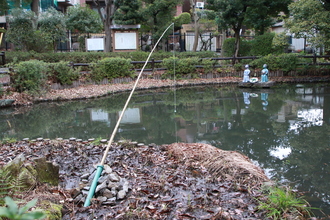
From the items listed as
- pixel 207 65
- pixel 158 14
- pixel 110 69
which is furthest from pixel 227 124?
pixel 158 14

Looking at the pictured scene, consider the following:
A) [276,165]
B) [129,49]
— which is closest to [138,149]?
[276,165]

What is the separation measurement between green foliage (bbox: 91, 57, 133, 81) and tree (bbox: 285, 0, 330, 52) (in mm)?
7381

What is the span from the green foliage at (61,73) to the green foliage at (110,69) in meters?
1.29

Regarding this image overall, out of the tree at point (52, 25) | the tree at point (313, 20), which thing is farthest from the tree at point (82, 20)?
the tree at point (313, 20)

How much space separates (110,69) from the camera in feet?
45.1

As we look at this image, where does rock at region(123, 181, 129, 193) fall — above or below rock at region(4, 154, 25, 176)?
below

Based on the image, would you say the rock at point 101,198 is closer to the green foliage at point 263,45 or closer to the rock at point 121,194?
the rock at point 121,194

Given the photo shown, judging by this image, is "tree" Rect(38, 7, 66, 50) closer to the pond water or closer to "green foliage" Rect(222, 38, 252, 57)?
the pond water

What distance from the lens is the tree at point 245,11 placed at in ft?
53.9

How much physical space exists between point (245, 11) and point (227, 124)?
1192cm

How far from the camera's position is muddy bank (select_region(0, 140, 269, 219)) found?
8.82ft

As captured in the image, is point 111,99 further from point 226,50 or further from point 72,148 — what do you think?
point 226,50

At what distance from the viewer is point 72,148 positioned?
4.55 meters

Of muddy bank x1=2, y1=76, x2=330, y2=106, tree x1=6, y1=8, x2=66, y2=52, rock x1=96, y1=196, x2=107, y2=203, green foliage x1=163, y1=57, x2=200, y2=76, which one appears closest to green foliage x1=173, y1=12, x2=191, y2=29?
green foliage x1=163, y1=57, x2=200, y2=76
